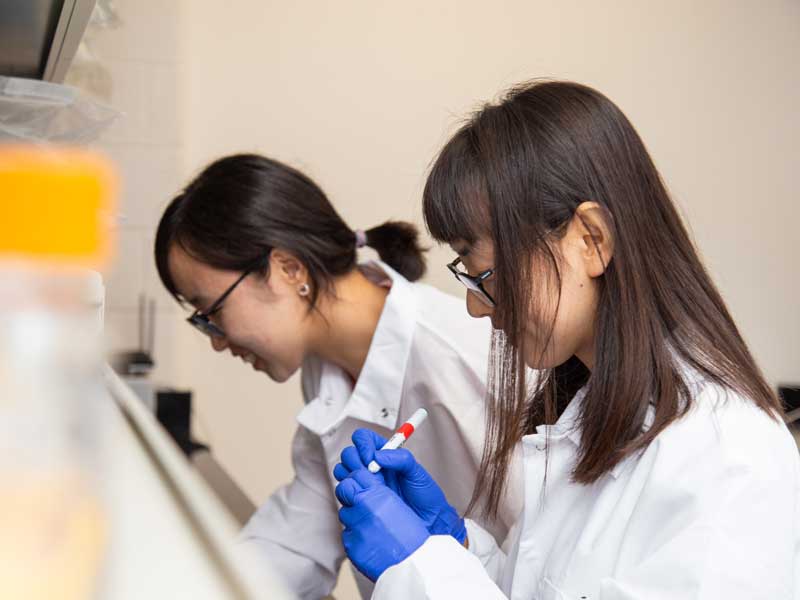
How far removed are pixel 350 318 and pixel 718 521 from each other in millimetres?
933

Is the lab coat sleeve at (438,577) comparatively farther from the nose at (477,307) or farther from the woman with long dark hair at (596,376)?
the nose at (477,307)

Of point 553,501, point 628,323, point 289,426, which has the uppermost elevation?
point 628,323

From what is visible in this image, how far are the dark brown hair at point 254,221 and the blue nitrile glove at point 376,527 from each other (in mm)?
560

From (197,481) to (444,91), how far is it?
3009 mm

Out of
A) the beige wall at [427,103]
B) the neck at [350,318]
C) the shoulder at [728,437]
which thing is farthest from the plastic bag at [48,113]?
the beige wall at [427,103]

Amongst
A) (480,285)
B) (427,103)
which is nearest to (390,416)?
(480,285)

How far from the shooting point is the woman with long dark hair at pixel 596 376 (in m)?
0.91

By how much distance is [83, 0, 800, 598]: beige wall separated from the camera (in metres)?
2.92

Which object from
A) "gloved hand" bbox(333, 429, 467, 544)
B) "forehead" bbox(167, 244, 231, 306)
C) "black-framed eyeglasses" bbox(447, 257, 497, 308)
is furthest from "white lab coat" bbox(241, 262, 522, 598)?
"black-framed eyeglasses" bbox(447, 257, 497, 308)

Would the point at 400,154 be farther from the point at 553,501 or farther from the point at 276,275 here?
the point at 553,501

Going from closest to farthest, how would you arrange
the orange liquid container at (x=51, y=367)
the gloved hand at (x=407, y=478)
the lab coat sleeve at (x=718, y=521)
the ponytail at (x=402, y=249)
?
the orange liquid container at (x=51, y=367) < the lab coat sleeve at (x=718, y=521) < the gloved hand at (x=407, y=478) < the ponytail at (x=402, y=249)

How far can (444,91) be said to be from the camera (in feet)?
10.3

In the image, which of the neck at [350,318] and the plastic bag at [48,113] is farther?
the neck at [350,318]

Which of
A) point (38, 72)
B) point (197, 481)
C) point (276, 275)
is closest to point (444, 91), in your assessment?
point (276, 275)
